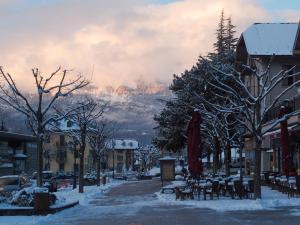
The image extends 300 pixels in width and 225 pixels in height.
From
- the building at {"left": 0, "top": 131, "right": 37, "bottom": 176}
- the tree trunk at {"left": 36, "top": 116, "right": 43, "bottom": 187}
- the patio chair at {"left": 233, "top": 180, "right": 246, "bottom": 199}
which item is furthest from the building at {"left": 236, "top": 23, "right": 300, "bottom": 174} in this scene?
the building at {"left": 0, "top": 131, "right": 37, "bottom": 176}

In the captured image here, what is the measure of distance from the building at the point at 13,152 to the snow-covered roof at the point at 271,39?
23808 millimetres

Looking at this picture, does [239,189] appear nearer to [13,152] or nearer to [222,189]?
[222,189]

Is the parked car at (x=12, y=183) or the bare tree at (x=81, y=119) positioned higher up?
the bare tree at (x=81, y=119)

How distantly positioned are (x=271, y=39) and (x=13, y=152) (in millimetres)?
31286

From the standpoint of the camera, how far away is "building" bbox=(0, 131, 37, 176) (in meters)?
56.7

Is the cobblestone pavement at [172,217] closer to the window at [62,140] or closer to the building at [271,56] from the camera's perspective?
the building at [271,56]

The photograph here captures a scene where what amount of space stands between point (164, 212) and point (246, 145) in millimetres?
32726

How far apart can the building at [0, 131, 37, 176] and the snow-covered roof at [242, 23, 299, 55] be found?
23.8 meters

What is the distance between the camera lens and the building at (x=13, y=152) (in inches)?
2231

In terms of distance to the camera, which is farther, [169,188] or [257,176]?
[169,188]

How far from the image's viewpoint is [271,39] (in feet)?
148

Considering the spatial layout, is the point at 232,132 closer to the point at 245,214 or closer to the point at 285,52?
the point at 285,52

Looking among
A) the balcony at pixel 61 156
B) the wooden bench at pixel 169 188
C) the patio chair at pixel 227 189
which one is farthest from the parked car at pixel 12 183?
the balcony at pixel 61 156

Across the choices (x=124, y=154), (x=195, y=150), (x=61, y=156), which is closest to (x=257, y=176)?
(x=195, y=150)
